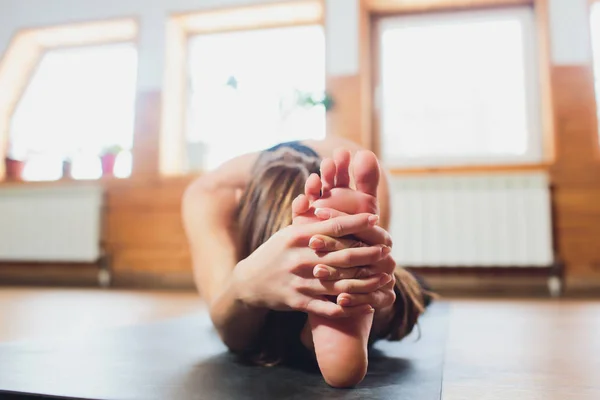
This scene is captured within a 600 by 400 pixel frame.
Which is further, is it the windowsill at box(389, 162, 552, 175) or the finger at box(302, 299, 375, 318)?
the windowsill at box(389, 162, 552, 175)

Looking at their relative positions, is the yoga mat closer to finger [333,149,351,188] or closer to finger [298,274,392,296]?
finger [298,274,392,296]

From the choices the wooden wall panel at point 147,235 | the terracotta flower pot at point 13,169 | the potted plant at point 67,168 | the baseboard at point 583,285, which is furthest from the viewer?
the terracotta flower pot at point 13,169

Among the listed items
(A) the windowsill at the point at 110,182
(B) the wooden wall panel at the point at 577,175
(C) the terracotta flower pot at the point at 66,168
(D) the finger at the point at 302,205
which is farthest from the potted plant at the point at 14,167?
(D) the finger at the point at 302,205

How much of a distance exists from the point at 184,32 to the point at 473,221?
2057mm

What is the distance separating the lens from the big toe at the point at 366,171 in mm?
604

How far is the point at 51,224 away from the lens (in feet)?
10.1

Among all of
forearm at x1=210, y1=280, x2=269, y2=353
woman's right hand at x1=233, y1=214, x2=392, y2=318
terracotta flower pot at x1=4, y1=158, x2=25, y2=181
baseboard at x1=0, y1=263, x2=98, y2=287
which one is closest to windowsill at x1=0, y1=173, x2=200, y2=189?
terracotta flower pot at x1=4, y1=158, x2=25, y2=181

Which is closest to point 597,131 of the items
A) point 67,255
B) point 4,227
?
point 67,255

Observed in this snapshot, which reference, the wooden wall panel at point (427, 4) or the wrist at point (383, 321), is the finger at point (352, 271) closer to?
the wrist at point (383, 321)

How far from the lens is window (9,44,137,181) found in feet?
10.9

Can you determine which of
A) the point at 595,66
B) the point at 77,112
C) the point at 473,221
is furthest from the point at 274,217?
the point at 77,112

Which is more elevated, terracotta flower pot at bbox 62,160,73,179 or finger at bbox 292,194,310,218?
terracotta flower pot at bbox 62,160,73,179

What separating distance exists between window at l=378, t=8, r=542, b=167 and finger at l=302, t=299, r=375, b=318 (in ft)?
7.71

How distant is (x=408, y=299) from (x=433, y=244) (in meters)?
1.84
